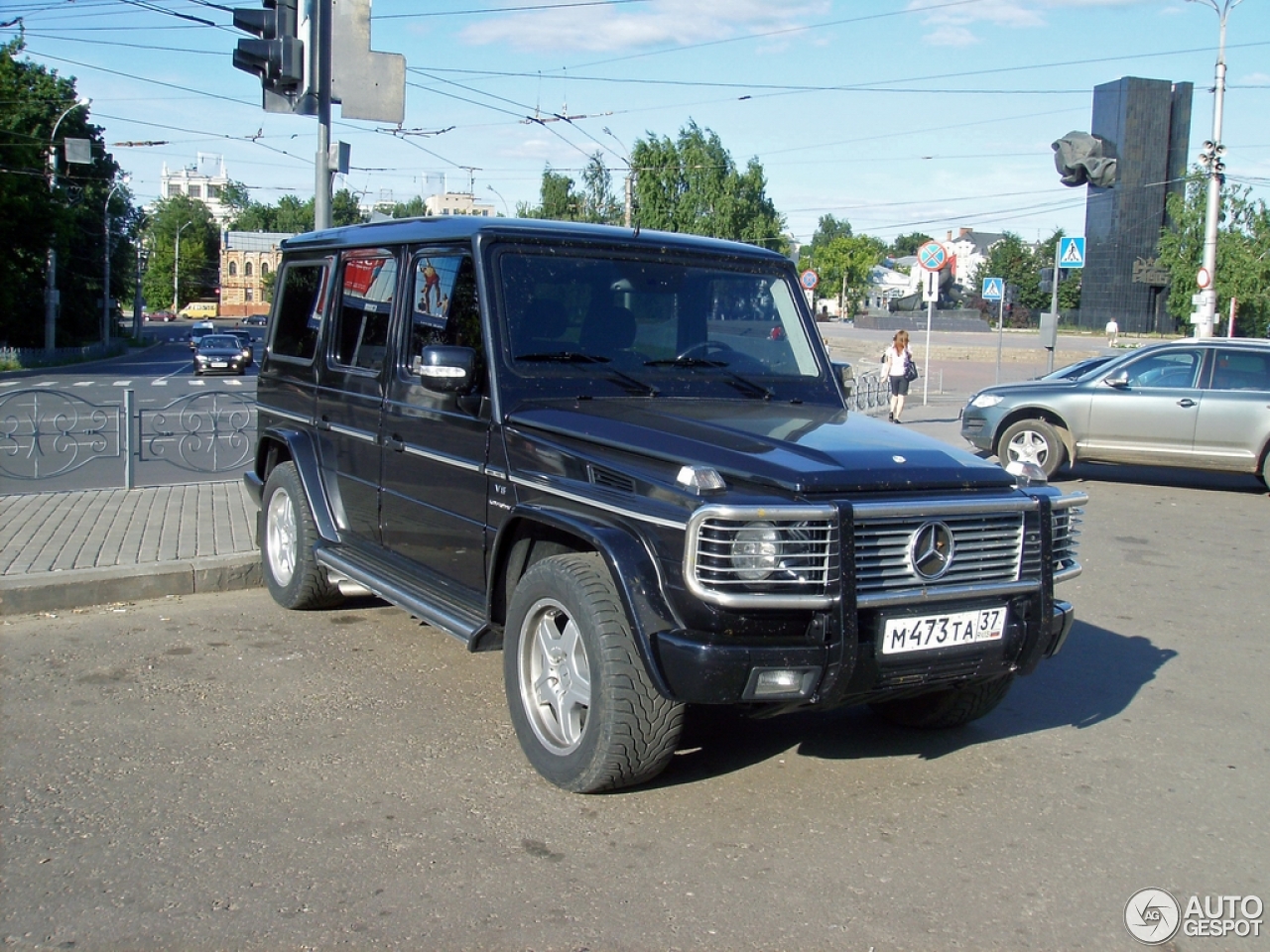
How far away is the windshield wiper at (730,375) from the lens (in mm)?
5191

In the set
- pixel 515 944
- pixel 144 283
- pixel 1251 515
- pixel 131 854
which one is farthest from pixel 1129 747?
pixel 144 283

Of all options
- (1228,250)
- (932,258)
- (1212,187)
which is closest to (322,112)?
(932,258)

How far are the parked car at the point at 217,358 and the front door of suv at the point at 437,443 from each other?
3445 cm

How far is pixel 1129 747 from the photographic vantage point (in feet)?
16.2

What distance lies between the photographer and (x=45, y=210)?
4684cm

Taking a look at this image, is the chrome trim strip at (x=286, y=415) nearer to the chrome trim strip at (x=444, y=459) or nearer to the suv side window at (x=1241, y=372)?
Answer: the chrome trim strip at (x=444, y=459)

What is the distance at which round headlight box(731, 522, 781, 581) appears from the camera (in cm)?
368

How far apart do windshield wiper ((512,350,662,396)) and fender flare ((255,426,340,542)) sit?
1.93 meters

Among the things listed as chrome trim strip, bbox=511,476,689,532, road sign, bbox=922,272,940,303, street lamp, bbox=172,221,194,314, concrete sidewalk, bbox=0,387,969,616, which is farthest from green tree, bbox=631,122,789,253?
street lamp, bbox=172,221,194,314

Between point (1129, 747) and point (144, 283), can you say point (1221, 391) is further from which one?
point (144, 283)

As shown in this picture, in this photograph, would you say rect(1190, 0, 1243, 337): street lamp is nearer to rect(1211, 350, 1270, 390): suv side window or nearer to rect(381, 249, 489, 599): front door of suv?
rect(1211, 350, 1270, 390): suv side window

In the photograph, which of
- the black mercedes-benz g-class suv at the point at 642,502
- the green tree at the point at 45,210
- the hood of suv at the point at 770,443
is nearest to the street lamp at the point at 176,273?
the green tree at the point at 45,210

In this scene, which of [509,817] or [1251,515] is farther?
[1251,515]

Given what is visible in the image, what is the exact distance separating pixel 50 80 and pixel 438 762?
59.7m
